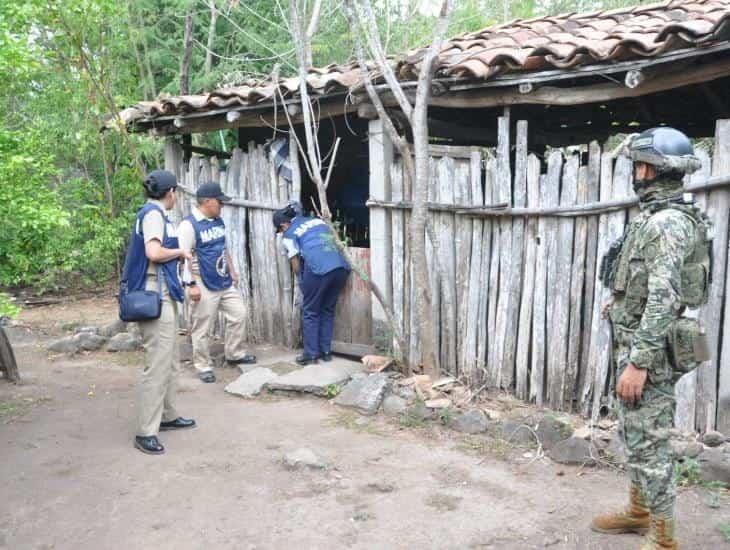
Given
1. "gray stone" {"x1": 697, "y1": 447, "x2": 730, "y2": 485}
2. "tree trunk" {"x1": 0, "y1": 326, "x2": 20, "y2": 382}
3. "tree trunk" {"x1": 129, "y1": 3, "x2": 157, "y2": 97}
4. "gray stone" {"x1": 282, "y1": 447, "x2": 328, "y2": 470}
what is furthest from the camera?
"tree trunk" {"x1": 129, "y1": 3, "x2": 157, "y2": 97}

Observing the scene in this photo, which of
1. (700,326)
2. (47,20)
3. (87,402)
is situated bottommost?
(87,402)

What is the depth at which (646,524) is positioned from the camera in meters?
3.54

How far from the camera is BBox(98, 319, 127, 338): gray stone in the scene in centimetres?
856

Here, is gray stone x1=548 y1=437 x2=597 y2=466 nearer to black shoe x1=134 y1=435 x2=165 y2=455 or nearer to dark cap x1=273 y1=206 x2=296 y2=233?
black shoe x1=134 y1=435 x2=165 y2=455

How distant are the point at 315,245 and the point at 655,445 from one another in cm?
419

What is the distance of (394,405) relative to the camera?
5.66m

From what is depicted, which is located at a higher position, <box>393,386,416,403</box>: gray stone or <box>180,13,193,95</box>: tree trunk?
<box>180,13,193,95</box>: tree trunk

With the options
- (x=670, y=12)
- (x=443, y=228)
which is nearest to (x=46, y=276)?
(x=443, y=228)

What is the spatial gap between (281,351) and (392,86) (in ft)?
10.9

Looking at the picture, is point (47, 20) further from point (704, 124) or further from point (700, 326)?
point (700, 326)

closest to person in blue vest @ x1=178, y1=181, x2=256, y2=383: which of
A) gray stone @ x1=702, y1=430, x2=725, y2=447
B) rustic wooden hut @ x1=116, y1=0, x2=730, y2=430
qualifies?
rustic wooden hut @ x1=116, y1=0, x2=730, y2=430

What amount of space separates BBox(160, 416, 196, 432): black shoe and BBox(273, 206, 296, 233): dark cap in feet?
7.68

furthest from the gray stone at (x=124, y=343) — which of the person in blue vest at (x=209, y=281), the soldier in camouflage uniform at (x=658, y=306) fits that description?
the soldier in camouflage uniform at (x=658, y=306)

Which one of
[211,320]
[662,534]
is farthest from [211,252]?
[662,534]
